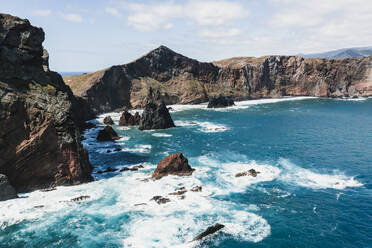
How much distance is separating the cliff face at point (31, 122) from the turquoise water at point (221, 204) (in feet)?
9.73

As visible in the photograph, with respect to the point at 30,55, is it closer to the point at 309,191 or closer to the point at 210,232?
the point at 210,232

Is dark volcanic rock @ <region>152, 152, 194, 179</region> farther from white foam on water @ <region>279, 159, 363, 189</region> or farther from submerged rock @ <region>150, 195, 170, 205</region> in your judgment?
white foam on water @ <region>279, 159, 363, 189</region>

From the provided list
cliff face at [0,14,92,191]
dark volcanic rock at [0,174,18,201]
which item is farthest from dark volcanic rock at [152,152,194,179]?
dark volcanic rock at [0,174,18,201]

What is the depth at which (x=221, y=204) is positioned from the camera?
34.8 m

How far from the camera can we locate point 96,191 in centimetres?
3934

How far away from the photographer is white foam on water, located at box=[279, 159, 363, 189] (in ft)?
132

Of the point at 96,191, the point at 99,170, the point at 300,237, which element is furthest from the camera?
the point at 99,170

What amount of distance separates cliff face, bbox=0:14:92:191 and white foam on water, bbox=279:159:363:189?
34.3 metres

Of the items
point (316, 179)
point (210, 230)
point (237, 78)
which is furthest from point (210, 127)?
point (237, 78)

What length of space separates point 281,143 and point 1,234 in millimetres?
58741

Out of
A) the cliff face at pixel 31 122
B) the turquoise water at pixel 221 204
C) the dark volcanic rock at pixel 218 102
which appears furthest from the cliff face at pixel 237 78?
the cliff face at pixel 31 122

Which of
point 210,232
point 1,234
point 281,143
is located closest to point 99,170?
point 1,234

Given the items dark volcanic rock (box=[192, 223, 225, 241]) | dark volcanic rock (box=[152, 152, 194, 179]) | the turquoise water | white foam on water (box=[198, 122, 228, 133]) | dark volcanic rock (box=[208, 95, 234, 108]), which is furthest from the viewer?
dark volcanic rock (box=[208, 95, 234, 108])

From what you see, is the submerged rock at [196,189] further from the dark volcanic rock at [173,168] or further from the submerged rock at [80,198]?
the submerged rock at [80,198]
